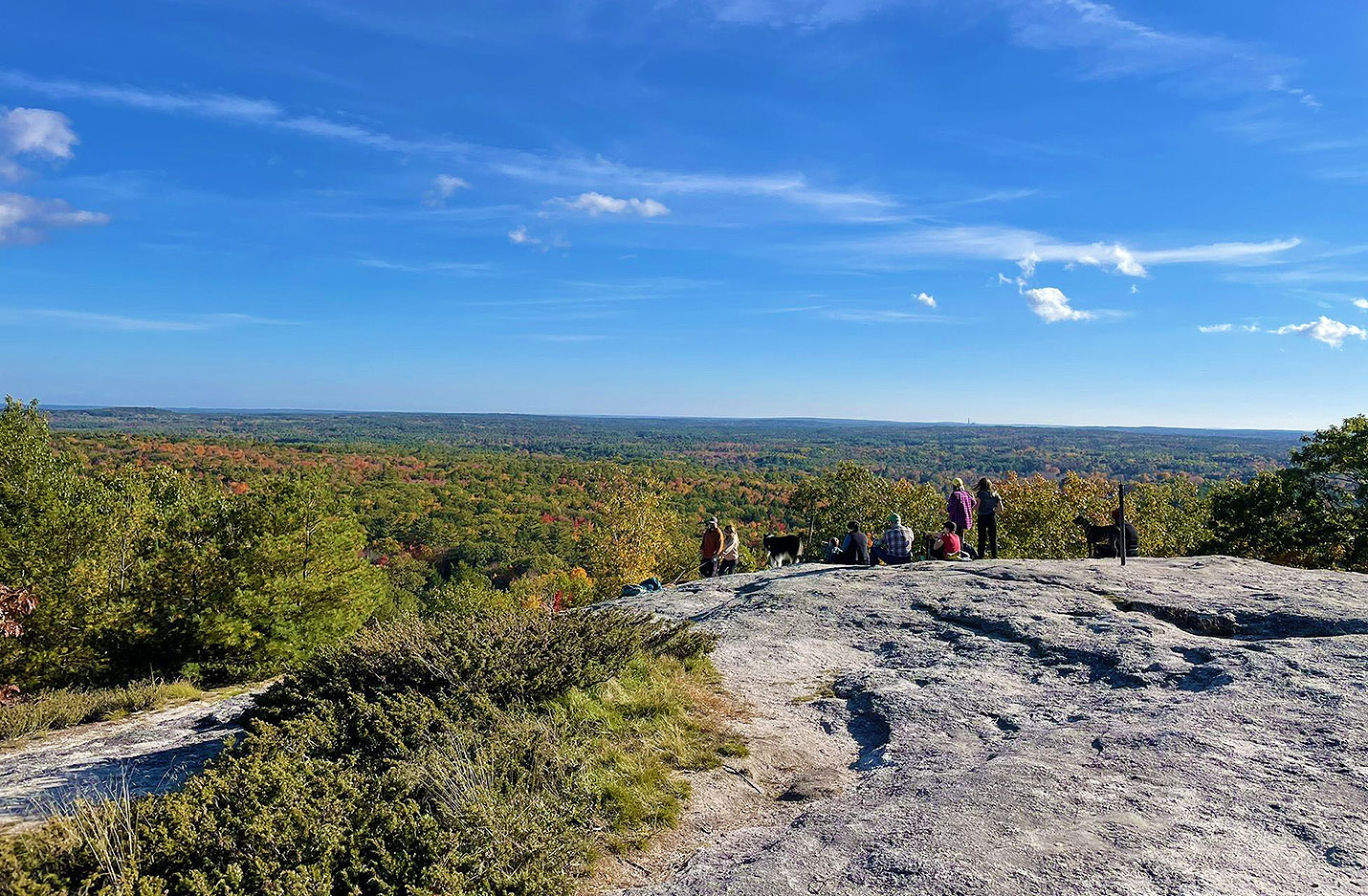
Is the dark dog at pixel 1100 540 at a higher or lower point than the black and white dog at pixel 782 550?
higher

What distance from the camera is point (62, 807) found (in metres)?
4.43

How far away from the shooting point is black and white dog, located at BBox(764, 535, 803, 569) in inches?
720

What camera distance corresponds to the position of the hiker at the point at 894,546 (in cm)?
1447

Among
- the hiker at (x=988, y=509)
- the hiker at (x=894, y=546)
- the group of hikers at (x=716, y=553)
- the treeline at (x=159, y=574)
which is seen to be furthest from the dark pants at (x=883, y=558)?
the treeline at (x=159, y=574)

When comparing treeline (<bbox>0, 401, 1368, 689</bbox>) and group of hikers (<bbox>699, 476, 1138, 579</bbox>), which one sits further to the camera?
treeline (<bbox>0, 401, 1368, 689</bbox>)

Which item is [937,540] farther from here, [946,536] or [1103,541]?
[1103,541]

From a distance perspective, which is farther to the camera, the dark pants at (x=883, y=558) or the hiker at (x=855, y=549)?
the hiker at (x=855, y=549)

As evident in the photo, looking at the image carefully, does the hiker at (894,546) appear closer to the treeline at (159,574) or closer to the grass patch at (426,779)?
the grass patch at (426,779)

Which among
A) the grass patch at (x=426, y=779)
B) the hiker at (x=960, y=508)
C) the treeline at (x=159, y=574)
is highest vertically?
the hiker at (x=960, y=508)

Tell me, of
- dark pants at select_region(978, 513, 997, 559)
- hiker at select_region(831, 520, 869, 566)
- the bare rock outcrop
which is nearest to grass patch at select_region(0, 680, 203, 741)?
the bare rock outcrop

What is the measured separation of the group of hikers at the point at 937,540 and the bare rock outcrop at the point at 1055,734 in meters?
2.54

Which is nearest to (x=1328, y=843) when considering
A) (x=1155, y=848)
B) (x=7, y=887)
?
(x=1155, y=848)

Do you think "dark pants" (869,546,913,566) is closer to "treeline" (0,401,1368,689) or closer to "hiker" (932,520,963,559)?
"hiker" (932,520,963,559)

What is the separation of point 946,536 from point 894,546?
1648mm
